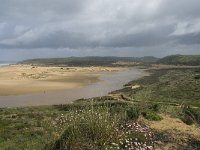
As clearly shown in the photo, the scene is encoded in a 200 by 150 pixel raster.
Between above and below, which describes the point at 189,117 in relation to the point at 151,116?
below

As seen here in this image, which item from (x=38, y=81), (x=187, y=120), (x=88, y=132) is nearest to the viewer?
(x=88, y=132)

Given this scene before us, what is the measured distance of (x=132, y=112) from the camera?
630 inches

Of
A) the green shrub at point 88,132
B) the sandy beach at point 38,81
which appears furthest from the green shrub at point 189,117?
the sandy beach at point 38,81

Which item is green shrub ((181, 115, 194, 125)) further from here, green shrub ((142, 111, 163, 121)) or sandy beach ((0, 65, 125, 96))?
sandy beach ((0, 65, 125, 96))

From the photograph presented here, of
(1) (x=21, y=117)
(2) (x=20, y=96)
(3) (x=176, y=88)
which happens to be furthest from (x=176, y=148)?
(2) (x=20, y=96)

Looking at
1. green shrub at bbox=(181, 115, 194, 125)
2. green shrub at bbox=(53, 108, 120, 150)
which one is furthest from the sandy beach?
green shrub at bbox=(53, 108, 120, 150)

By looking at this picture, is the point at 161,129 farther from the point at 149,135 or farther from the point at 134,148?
the point at 134,148

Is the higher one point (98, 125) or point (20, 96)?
point (98, 125)

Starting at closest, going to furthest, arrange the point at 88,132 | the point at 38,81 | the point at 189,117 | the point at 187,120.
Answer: the point at 88,132, the point at 187,120, the point at 189,117, the point at 38,81

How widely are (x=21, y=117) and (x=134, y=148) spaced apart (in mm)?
10430

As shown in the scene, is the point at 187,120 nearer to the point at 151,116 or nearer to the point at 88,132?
the point at 151,116

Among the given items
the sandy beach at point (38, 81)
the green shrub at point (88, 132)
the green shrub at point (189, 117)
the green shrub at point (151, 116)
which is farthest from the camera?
the sandy beach at point (38, 81)

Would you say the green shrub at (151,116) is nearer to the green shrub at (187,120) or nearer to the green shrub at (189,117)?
the green shrub at (187,120)

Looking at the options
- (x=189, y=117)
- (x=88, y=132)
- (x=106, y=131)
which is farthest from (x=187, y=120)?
(x=88, y=132)
